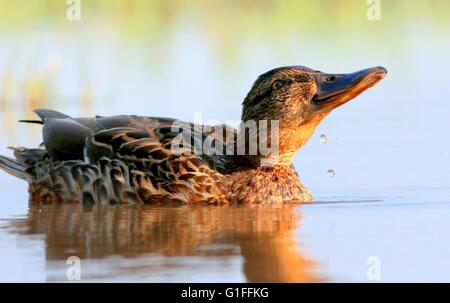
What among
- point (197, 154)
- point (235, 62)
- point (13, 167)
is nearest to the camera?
point (197, 154)

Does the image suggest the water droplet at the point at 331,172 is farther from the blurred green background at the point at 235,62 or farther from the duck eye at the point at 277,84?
the duck eye at the point at 277,84

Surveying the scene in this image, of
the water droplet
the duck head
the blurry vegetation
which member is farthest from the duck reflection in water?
the blurry vegetation

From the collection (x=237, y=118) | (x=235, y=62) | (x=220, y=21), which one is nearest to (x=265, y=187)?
(x=237, y=118)

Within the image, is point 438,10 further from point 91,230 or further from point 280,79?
point 91,230

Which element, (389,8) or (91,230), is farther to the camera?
(389,8)

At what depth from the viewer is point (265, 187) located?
1151 centimetres

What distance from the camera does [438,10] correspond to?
810 inches

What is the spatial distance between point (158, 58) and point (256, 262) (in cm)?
943

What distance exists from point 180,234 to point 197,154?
5.98ft

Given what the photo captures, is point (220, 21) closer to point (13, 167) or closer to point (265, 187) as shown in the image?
point (13, 167)

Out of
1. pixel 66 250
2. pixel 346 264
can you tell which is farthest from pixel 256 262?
pixel 66 250

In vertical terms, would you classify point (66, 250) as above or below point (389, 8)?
below

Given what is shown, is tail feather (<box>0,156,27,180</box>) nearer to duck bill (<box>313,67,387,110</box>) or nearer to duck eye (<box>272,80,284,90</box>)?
duck eye (<box>272,80,284,90</box>)
